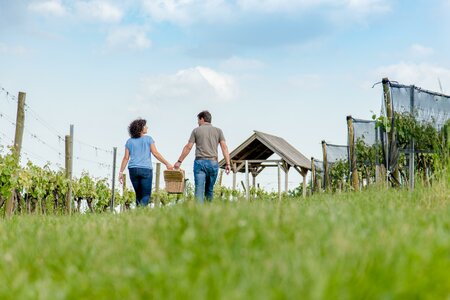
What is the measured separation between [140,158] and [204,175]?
107cm

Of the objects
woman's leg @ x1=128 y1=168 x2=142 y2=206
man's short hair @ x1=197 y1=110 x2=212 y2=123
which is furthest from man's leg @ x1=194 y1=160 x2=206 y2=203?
woman's leg @ x1=128 y1=168 x2=142 y2=206

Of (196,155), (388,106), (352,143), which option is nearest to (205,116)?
(196,155)

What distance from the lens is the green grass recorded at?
8.34 feet

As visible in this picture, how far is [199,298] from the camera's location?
2361mm

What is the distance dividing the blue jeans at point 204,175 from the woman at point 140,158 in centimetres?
62

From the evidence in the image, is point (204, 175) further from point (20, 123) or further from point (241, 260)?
point (20, 123)

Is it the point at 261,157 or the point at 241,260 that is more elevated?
the point at 261,157

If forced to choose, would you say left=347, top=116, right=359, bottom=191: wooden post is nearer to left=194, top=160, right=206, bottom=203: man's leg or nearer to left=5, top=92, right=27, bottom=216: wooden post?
left=194, top=160, right=206, bottom=203: man's leg

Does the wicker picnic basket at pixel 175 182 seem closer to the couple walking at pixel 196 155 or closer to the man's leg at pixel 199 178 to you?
the couple walking at pixel 196 155

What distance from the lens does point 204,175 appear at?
10234mm

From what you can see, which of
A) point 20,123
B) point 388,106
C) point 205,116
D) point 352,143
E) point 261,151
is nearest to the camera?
point 205,116

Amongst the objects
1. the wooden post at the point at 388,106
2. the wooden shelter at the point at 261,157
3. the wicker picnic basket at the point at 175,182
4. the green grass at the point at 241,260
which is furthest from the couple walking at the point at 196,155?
the wooden shelter at the point at 261,157

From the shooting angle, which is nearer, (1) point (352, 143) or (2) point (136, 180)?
(2) point (136, 180)

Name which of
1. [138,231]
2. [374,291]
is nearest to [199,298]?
[374,291]
